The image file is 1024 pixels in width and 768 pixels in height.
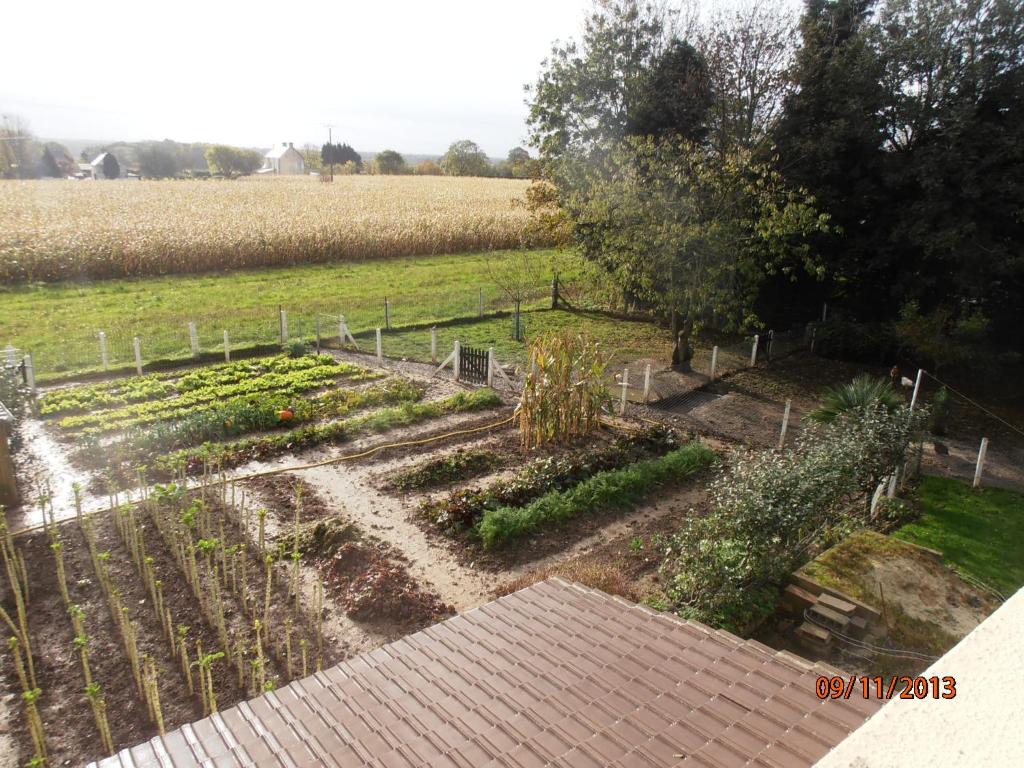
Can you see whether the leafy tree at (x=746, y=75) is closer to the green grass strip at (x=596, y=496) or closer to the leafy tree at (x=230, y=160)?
the green grass strip at (x=596, y=496)

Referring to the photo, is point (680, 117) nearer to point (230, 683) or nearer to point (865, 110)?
point (865, 110)

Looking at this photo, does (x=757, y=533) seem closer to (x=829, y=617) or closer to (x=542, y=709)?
(x=829, y=617)

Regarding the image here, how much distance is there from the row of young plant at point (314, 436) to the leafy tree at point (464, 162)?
7621 cm

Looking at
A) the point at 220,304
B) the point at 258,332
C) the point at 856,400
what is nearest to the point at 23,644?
the point at 856,400

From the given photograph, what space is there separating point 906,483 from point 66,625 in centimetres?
1156

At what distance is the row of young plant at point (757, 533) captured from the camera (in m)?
6.85

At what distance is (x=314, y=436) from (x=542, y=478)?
407cm

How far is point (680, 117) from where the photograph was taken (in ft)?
60.3

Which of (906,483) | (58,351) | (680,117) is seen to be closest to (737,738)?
(906,483)

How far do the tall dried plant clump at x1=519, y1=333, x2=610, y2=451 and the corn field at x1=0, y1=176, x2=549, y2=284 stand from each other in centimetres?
1252

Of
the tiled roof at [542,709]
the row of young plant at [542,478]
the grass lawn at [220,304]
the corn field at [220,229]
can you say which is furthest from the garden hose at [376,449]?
the corn field at [220,229]

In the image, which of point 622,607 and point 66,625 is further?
point 66,625

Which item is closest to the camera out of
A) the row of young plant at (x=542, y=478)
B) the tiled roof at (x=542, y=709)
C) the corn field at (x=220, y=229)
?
the tiled roof at (x=542, y=709)

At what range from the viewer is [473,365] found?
14977 millimetres
